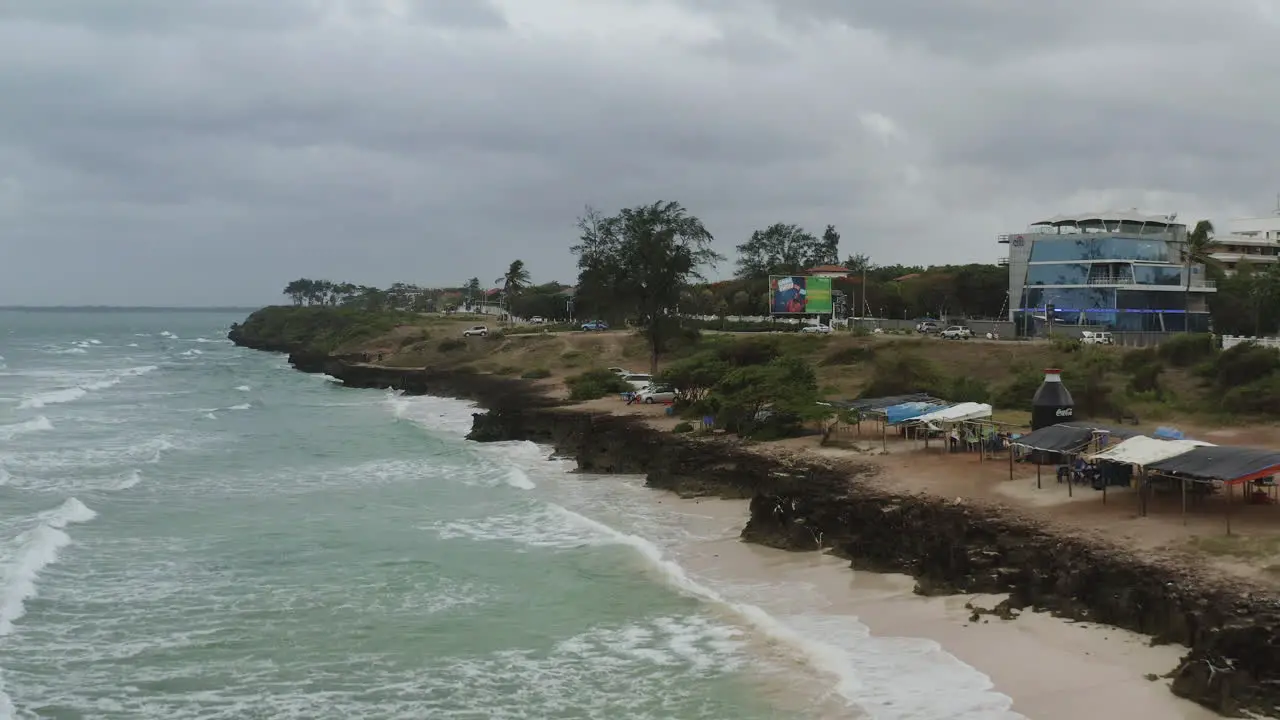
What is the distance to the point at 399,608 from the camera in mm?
20875

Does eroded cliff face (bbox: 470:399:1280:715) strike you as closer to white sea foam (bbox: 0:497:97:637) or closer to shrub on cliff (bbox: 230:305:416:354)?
white sea foam (bbox: 0:497:97:637)

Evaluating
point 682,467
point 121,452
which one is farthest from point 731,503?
point 121,452

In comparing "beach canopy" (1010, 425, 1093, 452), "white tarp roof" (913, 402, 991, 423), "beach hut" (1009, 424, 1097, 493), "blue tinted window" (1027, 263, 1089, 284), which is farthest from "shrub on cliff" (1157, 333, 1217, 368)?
"blue tinted window" (1027, 263, 1089, 284)

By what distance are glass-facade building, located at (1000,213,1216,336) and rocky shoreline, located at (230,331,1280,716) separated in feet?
149

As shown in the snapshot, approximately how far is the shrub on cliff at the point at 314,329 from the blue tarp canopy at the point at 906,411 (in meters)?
95.3

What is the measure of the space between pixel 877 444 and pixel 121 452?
100ft

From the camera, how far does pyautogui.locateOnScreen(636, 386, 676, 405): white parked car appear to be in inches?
2064

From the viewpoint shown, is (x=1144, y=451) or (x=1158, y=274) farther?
(x=1158, y=274)

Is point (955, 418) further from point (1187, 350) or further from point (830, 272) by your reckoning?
point (830, 272)

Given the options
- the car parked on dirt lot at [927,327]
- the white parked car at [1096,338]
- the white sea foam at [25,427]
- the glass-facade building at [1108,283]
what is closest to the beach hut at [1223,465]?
the white parked car at [1096,338]

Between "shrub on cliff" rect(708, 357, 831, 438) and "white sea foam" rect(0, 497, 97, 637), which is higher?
"shrub on cliff" rect(708, 357, 831, 438)

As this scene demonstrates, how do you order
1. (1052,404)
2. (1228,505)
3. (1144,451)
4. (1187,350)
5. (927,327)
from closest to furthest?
1. (1228,505)
2. (1144,451)
3. (1052,404)
4. (1187,350)
5. (927,327)

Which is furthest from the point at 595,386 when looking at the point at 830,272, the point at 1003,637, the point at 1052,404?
the point at 830,272

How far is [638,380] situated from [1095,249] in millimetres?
36868
